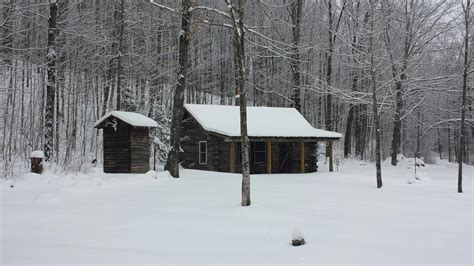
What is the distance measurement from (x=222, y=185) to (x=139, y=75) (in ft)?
63.6

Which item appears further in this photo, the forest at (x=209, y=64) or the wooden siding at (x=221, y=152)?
the wooden siding at (x=221, y=152)

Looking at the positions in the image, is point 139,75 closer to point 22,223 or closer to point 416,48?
point 416,48

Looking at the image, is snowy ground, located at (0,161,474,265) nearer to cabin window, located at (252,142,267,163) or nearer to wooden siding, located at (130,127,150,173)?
wooden siding, located at (130,127,150,173)

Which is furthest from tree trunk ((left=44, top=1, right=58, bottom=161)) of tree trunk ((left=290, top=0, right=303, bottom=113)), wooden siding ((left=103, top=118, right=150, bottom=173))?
tree trunk ((left=290, top=0, right=303, bottom=113))

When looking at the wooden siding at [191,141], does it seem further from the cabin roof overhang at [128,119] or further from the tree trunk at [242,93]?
the tree trunk at [242,93]

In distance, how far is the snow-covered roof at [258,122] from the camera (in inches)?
880

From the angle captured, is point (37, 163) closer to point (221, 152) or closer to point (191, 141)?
point (221, 152)

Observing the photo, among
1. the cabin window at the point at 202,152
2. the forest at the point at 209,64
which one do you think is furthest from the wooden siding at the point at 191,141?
the forest at the point at 209,64

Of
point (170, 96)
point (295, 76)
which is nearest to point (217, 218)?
point (295, 76)

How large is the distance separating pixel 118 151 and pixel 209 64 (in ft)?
55.8

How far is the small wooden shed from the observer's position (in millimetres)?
18812

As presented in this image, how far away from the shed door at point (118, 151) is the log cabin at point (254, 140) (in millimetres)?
4809

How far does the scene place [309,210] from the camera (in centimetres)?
998

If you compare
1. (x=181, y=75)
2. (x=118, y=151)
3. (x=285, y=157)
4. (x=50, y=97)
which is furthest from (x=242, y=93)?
Result: (x=285, y=157)
